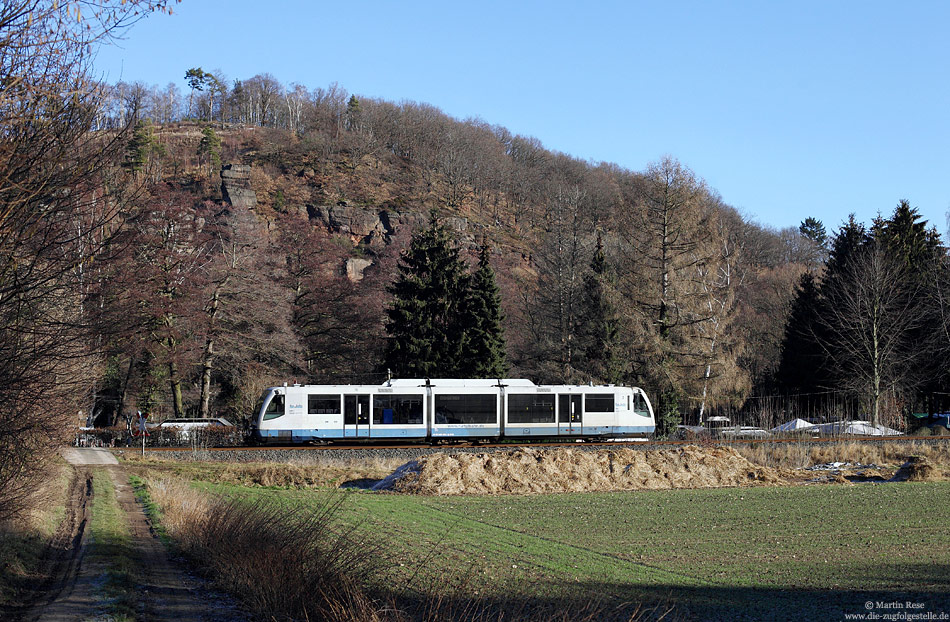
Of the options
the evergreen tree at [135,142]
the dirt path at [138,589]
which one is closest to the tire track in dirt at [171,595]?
the dirt path at [138,589]

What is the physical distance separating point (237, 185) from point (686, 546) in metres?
112

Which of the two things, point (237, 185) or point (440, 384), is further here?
point (237, 185)

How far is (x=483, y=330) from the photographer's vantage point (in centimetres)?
4966

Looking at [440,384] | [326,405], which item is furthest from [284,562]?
[440,384]

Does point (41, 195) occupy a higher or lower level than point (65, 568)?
higher

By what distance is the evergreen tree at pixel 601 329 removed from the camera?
160 ft

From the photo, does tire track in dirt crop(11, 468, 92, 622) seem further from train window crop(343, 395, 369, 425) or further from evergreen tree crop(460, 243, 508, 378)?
evergreen tree crop(460, 243, 508, 378)

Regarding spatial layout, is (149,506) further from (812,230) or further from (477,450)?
(812,230)

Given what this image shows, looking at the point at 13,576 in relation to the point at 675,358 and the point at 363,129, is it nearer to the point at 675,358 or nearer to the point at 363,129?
the point at 675,358

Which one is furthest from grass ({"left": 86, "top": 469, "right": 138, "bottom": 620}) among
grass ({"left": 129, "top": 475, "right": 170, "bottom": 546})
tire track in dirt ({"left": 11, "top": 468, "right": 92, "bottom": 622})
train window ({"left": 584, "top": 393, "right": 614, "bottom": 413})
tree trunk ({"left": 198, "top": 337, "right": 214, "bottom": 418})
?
Result: tree trunk ({"left": 198, "top": 337, "right": 214, "bottom": 418})

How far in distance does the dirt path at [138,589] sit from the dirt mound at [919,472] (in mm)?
26989

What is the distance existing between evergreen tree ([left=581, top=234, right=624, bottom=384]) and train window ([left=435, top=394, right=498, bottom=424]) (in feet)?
39.8

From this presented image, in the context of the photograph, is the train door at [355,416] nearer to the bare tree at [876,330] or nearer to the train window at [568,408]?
the train window at [568,408]

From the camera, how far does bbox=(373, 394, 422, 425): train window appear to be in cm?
3722
